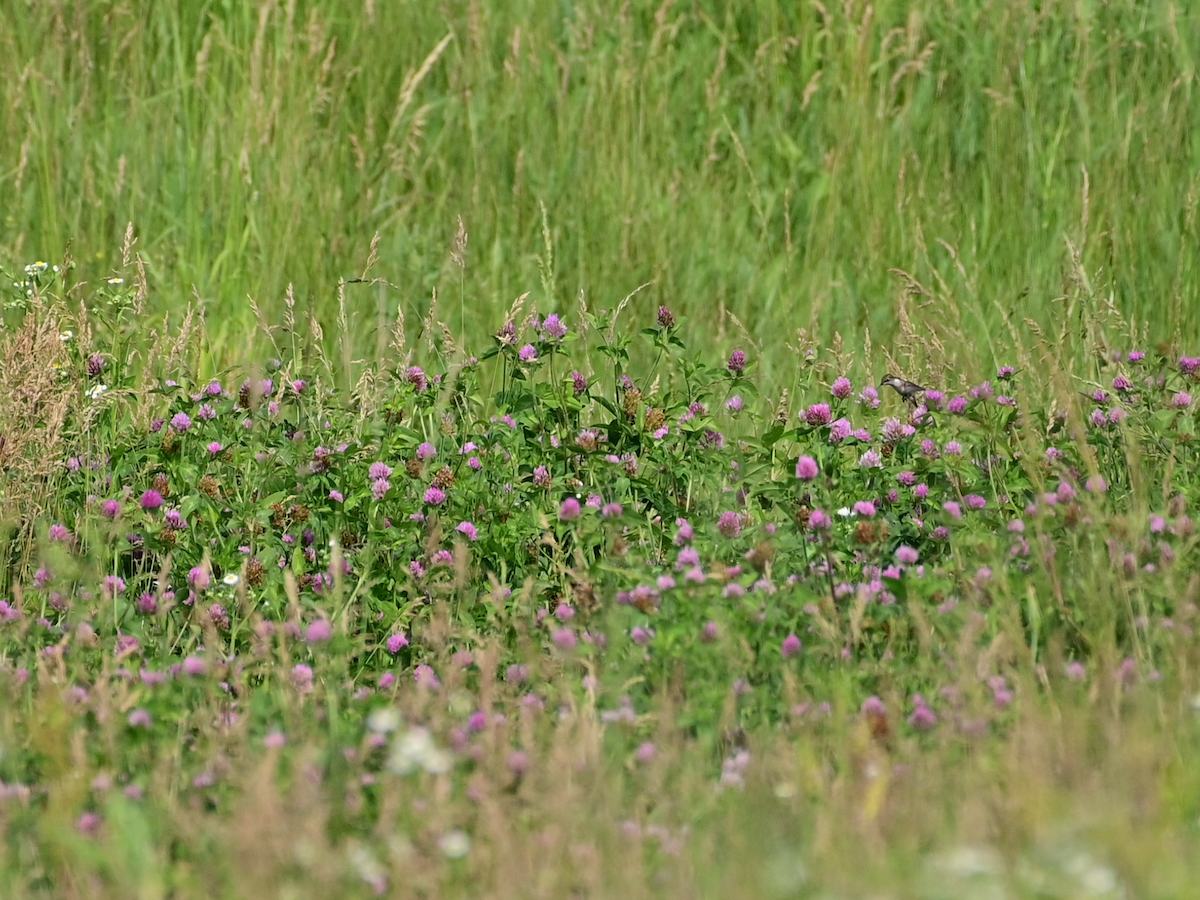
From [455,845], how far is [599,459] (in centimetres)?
174

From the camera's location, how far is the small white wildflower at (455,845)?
2.04m

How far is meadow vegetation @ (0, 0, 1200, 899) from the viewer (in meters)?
2.20

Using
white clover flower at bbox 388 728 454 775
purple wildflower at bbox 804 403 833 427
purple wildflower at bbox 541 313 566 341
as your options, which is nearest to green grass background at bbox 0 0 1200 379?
purple wildflower at bbox 541 313 566 341

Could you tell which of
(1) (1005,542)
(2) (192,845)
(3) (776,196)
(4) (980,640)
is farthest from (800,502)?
(3) (776,196)

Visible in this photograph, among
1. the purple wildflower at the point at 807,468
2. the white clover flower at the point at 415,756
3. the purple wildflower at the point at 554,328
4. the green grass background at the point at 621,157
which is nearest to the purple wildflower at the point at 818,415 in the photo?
the purple wildflower at the point at 807,468

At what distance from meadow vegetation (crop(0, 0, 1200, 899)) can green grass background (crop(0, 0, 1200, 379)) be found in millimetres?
21

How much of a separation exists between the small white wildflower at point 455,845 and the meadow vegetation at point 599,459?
3 cm

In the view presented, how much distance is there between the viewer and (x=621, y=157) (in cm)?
587

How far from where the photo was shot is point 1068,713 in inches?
93.0

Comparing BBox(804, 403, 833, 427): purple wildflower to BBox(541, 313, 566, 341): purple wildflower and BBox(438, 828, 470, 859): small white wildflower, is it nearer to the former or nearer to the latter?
BBox(541, 313, 566, 341): purple wildflower

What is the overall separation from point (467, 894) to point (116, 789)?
56 centimetres

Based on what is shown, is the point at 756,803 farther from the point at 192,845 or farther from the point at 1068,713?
the point at 192,845

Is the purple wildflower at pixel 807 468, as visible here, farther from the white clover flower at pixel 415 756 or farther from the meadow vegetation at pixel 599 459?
the white clover flower at pixel 415 756

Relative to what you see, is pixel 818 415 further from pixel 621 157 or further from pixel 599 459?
pixel 621 157
